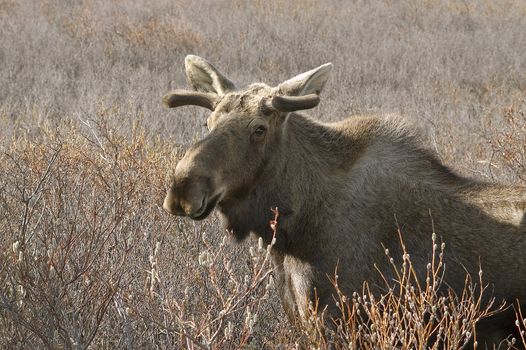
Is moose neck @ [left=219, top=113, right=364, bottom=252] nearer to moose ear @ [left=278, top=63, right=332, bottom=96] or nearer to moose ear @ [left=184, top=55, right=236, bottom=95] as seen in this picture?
moose ear @ [left=278, top=63, right=332, bottom=96]

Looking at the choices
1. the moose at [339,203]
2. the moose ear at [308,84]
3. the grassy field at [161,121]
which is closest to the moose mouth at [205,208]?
the moose at [339,203]

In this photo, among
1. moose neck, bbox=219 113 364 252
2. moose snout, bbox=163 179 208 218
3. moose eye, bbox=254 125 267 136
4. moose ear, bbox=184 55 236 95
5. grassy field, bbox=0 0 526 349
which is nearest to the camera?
moose snout, bbox=163 179 208 218

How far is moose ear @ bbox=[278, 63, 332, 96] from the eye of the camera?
4734 mm

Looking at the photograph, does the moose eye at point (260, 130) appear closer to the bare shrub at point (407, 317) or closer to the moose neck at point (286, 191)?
the moose neck at point (286, 191)

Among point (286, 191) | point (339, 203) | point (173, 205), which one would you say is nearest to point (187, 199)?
point (173, 205)

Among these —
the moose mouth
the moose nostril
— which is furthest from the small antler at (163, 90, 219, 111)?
the moose nostril

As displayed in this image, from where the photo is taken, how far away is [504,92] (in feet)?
38.3

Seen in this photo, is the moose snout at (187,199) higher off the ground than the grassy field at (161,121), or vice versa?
the moose snout at (187,199)

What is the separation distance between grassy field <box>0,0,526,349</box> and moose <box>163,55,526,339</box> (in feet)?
0.85

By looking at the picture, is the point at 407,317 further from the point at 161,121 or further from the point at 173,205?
the point at 161,121

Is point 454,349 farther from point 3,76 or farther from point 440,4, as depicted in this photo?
point 440,4

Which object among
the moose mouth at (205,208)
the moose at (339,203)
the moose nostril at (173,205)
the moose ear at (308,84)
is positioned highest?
the moose ear at (308,84)

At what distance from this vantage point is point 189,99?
4.71 metres

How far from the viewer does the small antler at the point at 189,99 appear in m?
4.68
